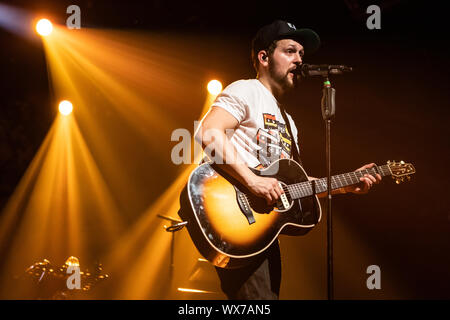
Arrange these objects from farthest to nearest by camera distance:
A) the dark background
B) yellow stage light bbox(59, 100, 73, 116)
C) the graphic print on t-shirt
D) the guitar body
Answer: yellow stage light bbox(59, 100, 73, 116), the dark background, the graphic print on t-shirt, the guitar body

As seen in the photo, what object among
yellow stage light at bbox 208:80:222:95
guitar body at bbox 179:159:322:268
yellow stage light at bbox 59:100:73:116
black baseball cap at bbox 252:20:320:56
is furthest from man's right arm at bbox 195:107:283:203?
yellow stage light at bbox 59:100:73:116

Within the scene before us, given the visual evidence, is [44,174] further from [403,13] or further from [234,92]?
[403,13]

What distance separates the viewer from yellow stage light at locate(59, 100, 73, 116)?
20.6ft

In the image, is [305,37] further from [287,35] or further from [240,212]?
Answer: [240,212]

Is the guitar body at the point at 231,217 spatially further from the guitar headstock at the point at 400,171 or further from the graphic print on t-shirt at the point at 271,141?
the guitar headstock at the point at 400,171

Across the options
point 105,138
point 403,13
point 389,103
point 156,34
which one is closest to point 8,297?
point 105,138

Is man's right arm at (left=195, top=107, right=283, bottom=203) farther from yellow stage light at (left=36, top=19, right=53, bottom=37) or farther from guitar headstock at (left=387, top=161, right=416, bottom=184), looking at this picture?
yellow stage light at (left=36, top=19, right=53, bottom=37)

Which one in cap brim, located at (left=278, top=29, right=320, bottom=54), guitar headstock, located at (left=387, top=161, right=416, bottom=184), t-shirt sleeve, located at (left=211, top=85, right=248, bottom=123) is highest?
cap brim, located at (left=278, top=29, right=320, bottom=54)

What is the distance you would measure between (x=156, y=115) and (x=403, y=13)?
14.3 ft

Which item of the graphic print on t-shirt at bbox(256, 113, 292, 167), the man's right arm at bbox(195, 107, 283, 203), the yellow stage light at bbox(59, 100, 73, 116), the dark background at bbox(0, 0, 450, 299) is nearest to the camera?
the man's right arm at bbox(195, 107, 283, 203)

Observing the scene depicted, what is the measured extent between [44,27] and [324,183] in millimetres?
4921

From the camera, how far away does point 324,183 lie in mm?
2584

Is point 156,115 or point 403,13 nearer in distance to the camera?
point 403,13
